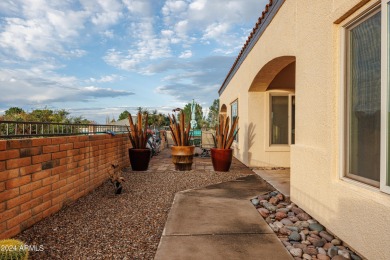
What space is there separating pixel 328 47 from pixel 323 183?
1.47 meters

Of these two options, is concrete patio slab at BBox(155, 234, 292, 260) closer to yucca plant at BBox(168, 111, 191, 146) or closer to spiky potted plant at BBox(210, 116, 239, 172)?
spiky potted plant at BBox(210, 116, 239, 172)

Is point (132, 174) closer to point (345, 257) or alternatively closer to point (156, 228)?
point (156, 228)

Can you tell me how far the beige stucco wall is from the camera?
7.32ft

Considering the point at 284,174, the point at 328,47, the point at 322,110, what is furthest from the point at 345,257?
the point at 284,174

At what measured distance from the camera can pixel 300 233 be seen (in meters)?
2.86

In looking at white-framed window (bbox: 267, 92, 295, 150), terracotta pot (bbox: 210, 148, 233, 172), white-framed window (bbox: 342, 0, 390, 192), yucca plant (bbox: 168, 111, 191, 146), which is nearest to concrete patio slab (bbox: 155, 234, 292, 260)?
white-framed window (bbox: 342, 0, 390, 192)

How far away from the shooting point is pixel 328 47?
3.00 m

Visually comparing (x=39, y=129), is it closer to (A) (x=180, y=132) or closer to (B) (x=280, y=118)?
(A) (x=180, y=132)

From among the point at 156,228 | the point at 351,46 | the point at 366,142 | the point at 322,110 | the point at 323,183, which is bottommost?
the point at 156,228

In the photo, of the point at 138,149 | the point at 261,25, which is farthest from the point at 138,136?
the point at 261,25

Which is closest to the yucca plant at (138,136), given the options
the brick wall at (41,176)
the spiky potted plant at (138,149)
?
the spiky potted plant at (138,149)

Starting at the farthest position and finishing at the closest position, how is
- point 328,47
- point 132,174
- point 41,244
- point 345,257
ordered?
point 132,174
point 328,47
point 41,244
point 345,257

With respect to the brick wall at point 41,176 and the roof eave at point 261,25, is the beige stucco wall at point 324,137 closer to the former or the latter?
the roof eave at point 261,25

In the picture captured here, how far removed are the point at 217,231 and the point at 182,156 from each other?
4067mm
